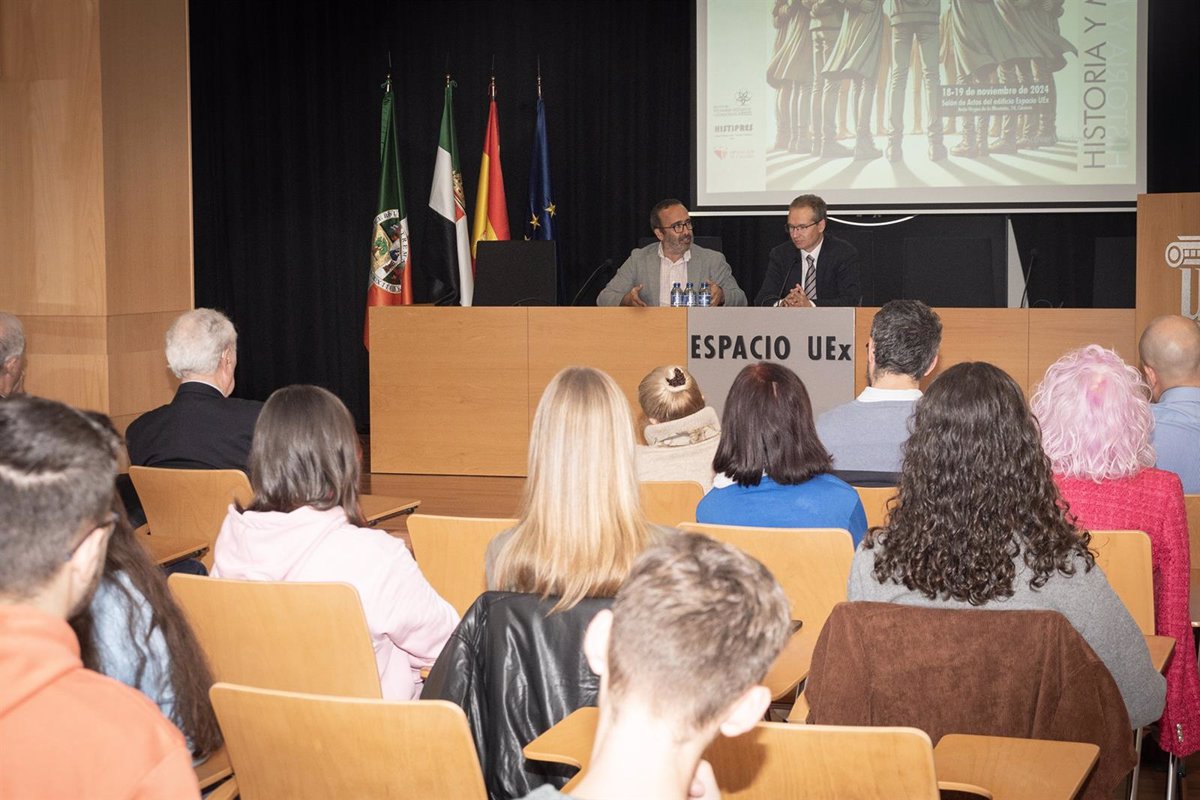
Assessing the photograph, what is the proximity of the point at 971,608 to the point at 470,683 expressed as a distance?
2.60 ft

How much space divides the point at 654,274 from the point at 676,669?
5.74 m

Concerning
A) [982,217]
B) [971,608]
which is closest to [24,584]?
[971,608]

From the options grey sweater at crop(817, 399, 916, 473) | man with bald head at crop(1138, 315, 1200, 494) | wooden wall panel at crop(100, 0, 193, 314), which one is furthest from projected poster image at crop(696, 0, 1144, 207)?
grey sweater at crop(817, 399, 916, 473)

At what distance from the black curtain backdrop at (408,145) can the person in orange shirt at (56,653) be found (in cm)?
698

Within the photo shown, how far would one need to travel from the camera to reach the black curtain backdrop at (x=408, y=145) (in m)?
8.32

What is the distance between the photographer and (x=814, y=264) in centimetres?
644

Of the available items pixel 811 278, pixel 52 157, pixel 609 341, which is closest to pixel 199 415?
pixel 52 157

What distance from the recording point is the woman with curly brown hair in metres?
2.03

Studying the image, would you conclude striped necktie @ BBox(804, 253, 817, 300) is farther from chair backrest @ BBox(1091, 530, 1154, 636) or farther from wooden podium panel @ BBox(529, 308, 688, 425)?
chair backrest @ BBox(1091, 530, 1154, 636)

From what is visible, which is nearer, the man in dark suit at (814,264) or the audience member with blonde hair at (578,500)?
the audience member with blonde hair at (578,500)

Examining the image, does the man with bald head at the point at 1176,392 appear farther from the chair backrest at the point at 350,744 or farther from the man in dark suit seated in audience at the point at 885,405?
the chair backrest at the point at 350,744

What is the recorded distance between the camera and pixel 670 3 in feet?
27.1

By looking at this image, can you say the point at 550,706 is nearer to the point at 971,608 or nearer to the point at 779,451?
the point at 971,608

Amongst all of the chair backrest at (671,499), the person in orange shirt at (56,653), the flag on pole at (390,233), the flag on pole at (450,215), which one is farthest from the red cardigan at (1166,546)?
the flag on pole at (390,233)
